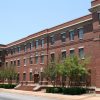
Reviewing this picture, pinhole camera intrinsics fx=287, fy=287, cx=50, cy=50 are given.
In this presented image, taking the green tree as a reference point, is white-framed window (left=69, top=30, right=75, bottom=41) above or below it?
above

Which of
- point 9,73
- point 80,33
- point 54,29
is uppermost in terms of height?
point 54,29

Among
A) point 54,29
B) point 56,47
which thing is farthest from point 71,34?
point 54,29

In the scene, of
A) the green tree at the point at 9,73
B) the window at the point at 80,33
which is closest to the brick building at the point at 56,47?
the window at the point at 80,33

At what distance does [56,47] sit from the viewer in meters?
54.8

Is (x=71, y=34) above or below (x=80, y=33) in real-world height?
above

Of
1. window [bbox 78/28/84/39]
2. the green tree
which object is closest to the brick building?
window [bbox 78/28/84/39]

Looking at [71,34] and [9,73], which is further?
[9,73]

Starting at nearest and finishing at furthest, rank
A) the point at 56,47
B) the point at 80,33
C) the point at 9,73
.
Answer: the point at 80,33, the point at 56,47, the point at 9,73

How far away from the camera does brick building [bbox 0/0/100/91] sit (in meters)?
42.4

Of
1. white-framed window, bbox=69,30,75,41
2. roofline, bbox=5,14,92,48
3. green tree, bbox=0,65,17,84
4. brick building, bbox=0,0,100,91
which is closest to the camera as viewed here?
brick building, bbox=0,0,100,91

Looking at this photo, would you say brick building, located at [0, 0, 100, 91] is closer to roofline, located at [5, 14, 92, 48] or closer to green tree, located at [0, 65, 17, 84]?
roofline, located at [5, 14, 92, 48]

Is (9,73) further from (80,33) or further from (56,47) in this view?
(80,33)

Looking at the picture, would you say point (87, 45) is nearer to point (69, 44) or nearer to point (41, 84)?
point (69, 44)

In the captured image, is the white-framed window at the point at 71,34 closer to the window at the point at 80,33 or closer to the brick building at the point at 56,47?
the brick building at the point at 56,47
